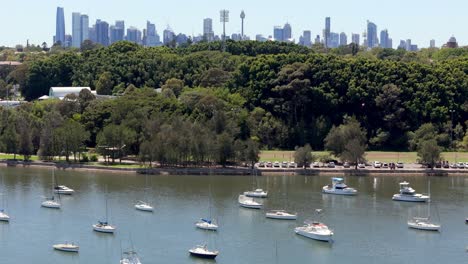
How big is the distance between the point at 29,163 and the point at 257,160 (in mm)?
13822

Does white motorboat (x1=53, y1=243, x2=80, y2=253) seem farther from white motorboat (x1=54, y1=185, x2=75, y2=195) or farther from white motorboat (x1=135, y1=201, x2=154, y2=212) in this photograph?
white motorboat (x1=54, y1=185, x2=75, y2=195)

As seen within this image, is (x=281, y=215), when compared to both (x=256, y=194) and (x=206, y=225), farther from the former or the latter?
(x=256, y=194)

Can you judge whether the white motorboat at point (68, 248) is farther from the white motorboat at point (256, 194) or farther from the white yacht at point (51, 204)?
the white motorboat at point (256, 194)

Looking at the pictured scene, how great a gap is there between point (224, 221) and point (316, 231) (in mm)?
5002

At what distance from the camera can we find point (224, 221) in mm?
41281

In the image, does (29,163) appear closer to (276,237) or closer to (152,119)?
(152,119)

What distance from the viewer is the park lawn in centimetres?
6031

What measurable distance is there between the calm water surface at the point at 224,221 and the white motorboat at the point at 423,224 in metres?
0.29

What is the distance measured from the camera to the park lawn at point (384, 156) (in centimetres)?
6031

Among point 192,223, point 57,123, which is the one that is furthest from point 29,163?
point 192,223

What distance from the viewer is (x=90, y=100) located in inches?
2699

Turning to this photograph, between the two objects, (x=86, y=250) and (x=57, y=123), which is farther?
(x=57, y=123)

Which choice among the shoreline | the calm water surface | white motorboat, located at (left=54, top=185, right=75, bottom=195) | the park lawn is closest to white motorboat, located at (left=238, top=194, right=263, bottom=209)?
the calm water surface

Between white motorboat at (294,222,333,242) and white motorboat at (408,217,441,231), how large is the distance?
4.17 meters
